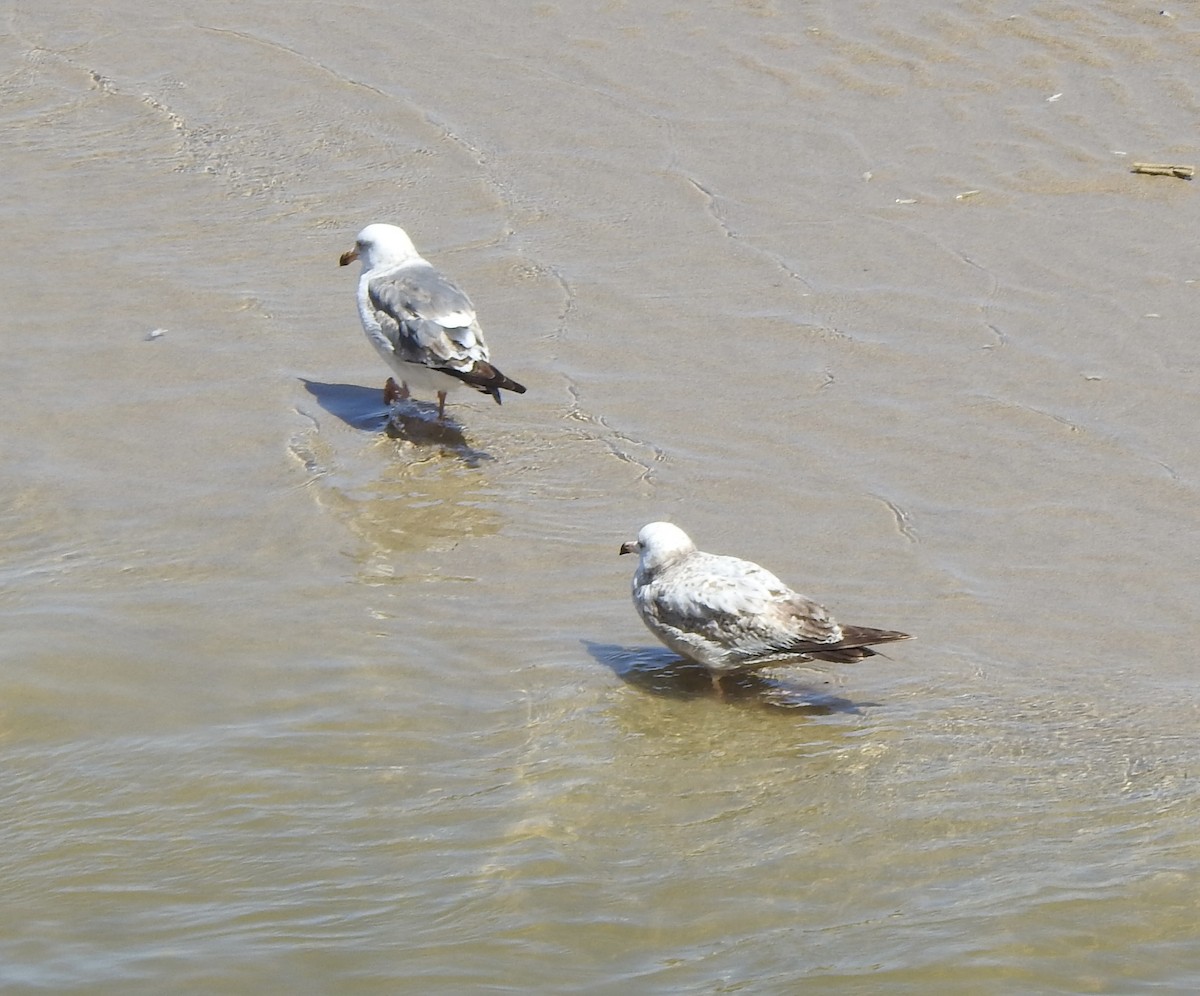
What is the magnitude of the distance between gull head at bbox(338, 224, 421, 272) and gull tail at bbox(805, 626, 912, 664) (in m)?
3.59

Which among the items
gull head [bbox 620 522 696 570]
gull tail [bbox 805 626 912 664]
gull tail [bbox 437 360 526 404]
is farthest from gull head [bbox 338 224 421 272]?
gull tail [bbox 805 626 912 664]

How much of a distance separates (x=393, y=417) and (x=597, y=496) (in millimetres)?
1252

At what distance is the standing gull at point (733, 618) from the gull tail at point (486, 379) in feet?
5.60

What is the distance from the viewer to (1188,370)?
8.09 m

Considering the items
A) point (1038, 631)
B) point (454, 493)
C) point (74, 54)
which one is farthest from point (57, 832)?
point (74, 54)

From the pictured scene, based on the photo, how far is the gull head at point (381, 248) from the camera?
8.40 metres

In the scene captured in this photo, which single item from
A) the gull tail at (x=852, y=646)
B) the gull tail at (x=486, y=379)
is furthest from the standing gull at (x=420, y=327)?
the gull tail at (x=852, y=646)

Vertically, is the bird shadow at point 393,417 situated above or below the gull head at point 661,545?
below

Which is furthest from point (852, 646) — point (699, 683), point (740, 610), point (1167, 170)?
point (1167, 170)

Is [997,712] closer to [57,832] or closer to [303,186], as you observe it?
[57,832]

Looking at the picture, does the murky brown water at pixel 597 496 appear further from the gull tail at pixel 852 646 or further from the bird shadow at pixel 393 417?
the gull tail at pixel 852 646

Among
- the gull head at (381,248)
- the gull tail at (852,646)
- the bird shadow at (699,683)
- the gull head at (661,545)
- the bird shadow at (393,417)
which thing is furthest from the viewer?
the gull head at (381,248)

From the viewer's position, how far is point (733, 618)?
5680 millimetres

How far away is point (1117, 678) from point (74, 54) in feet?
28.4
